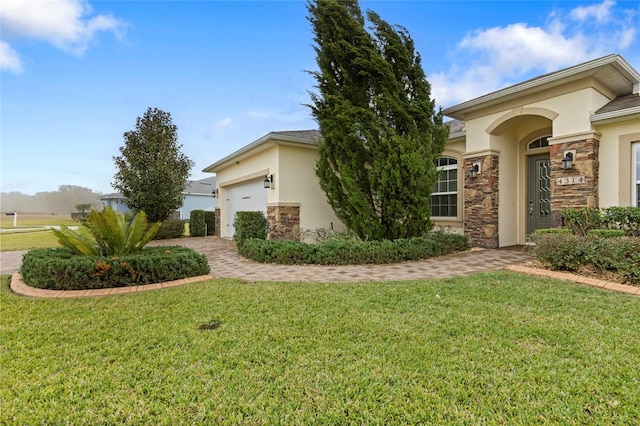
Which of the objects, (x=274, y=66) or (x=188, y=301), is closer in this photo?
(x=188, y=301)

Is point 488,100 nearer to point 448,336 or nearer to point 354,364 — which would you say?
point 448,336

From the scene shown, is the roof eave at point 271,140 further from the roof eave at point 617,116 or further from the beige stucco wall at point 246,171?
the roof eave at point 617,116

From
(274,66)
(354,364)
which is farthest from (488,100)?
(354,364)

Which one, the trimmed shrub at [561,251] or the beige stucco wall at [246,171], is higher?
the beige stucco wall at [246,171]

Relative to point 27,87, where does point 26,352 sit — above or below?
below

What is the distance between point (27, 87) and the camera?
25.8 feet

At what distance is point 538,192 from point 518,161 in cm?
109

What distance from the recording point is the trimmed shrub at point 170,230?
15.0 m

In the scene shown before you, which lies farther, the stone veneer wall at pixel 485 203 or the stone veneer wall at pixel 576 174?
the stone veneer wall at pixel 485 203

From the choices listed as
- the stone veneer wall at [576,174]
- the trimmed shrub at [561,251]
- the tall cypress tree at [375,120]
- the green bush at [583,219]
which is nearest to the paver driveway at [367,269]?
the trimmed shrub at [561,251]

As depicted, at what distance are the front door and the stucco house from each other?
0.03m

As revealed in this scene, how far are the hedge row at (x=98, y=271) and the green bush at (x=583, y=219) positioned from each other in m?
8.34

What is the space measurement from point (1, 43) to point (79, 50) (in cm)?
218

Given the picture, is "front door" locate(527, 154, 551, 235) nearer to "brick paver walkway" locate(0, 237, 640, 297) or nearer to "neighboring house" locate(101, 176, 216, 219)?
"brick paver walkway" locate(0, 237, 640, 297)
